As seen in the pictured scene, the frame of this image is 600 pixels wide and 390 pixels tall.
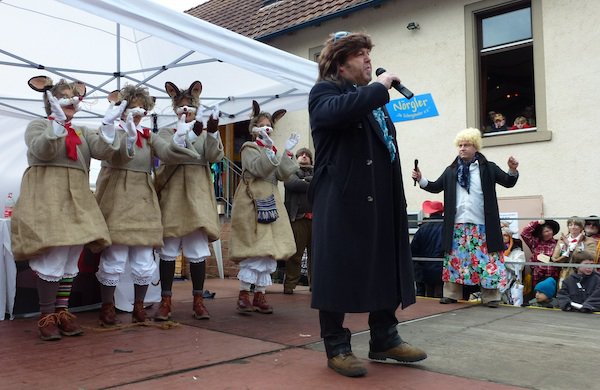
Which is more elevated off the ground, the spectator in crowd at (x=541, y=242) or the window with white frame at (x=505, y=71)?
the window with white frame at (x=505, y=71)

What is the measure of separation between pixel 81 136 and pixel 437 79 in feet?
19.5

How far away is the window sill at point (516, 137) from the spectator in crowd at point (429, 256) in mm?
1689

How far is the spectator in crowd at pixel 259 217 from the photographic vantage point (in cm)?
452

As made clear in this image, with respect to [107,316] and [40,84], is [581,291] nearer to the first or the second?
[107,316]

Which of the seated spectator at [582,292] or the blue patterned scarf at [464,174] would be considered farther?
the blue patterned scarf at [464,174]

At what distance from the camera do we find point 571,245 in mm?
6410

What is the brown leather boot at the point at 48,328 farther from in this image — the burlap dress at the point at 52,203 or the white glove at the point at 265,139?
the white glove at the point at 265,139

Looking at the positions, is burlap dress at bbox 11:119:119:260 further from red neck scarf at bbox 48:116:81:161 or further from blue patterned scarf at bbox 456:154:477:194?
blue patterned scarf at bbox 456:154:477:194

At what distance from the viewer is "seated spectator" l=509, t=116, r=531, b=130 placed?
299 inches

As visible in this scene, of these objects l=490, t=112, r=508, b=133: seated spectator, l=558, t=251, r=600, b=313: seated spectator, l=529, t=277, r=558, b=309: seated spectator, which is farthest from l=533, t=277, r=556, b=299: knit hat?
l=490, t=112, r=508, b=133: seated spectator

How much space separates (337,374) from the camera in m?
2.67

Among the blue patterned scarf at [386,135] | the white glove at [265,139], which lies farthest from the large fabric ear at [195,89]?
the blue patterned scarf at [386,135]

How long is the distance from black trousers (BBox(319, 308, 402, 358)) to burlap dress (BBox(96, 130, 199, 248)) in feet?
5.40

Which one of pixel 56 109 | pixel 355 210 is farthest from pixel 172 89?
pixel 355 210
